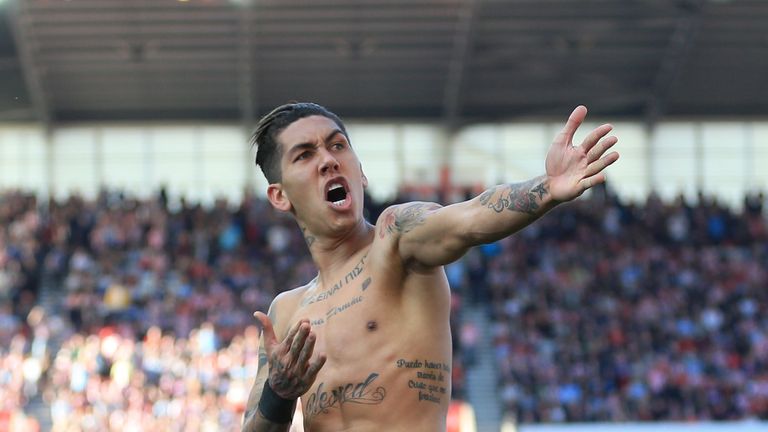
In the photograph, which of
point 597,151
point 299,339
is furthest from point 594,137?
point 299,339

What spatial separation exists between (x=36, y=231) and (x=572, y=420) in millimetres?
12165

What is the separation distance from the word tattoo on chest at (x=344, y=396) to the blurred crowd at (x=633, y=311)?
20.2m

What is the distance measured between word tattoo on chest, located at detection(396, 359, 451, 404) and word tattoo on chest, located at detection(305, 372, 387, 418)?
0.11 meters

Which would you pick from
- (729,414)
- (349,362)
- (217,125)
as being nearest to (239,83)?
(217,125)

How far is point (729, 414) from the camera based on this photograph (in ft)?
84.4

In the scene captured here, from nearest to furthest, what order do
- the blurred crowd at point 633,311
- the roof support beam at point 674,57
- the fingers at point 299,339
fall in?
the fingers at point 299,339 < the blurred crowd at point 633,311 < the roof support beam at point 674,57

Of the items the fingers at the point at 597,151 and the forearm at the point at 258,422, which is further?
the forearm at the point at 258,422

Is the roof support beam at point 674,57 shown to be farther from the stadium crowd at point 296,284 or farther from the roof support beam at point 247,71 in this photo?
the roof support beam at point 247,71

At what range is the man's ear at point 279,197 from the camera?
18.6 feet

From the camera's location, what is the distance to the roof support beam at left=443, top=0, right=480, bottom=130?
103ft

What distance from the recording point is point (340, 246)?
5.59 m

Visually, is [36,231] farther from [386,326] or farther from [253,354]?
[386,326]

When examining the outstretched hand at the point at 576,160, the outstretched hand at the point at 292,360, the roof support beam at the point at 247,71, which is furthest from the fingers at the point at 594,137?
the roof support beam at the point at 247,71

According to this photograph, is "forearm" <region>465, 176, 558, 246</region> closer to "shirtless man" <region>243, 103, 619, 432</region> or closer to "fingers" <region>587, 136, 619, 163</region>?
"shirtless man" <region>243, 103, 619, 432</region>
